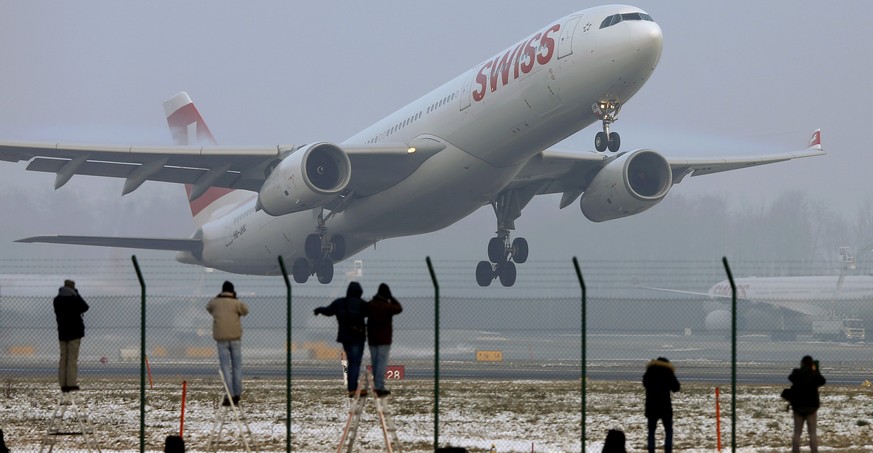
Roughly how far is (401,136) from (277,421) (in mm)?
15440

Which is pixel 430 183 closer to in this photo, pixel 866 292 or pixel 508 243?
pixel 508 243

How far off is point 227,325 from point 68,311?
1.81 m

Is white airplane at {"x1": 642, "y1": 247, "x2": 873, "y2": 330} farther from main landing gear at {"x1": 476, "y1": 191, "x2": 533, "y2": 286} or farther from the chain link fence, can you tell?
main landing gear at {"x1": 476, "y1": 191, "x2": 533, "y2": 286}

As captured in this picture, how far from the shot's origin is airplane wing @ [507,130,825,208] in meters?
32.3

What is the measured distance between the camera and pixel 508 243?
35.0 metres

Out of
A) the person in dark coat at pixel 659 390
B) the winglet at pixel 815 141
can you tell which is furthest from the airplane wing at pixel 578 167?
the person in dark coat at pixel 659 390

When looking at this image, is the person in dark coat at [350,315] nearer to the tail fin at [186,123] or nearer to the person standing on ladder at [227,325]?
the person standing on ladder at [227,325]

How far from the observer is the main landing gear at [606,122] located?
85.3 feet

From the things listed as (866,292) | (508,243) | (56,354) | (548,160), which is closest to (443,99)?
(548,160)

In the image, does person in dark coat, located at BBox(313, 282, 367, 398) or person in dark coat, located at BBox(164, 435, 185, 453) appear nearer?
person in dark coat, located at BBox(164, 435, 185, 453)

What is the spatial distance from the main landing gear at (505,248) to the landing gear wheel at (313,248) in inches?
194

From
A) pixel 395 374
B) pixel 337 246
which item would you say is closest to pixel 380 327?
pixel 395 374

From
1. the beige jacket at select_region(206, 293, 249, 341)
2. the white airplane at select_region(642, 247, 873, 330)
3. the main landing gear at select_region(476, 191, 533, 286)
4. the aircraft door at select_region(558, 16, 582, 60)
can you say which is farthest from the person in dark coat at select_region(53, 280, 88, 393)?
the main landing gear at select_region(476, 191, 533, 286)

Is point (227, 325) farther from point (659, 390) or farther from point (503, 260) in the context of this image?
point (503, 260)
